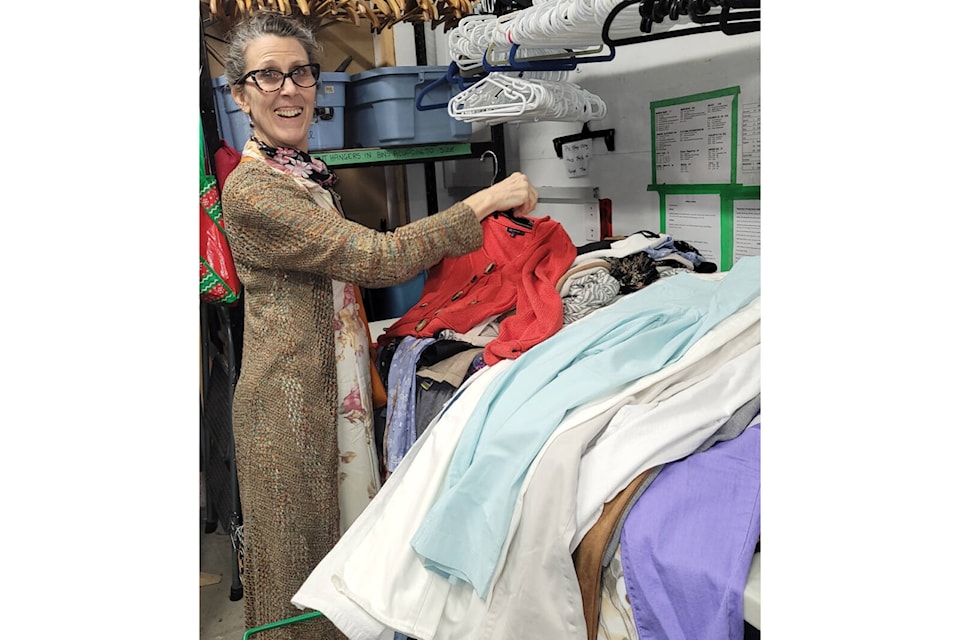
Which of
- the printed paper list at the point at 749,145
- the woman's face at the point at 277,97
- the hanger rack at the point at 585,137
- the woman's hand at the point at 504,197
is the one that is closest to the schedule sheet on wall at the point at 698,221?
the printed paper list at the point at 749,145

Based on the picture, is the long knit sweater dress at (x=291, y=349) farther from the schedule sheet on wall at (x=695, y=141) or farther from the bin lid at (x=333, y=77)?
the bin lid at (x=333, y=77)

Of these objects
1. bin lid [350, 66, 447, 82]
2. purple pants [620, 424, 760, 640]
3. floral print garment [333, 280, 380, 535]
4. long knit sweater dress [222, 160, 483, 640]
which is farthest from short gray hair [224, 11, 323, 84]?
purple pants [620, 424, 760, 640]

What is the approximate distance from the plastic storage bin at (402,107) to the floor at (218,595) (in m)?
1.35

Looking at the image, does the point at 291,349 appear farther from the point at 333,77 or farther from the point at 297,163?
the point at 333,77

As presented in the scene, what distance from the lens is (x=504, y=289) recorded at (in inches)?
70.7

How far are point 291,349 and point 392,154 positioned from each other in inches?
45.6

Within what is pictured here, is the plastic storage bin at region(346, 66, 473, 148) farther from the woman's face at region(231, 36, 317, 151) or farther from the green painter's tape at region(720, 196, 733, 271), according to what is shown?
the green painter's tape at region(720, 196, 733, 271)

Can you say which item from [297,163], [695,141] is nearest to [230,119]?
[297,163]

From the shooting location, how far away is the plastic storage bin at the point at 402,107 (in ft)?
8.13
